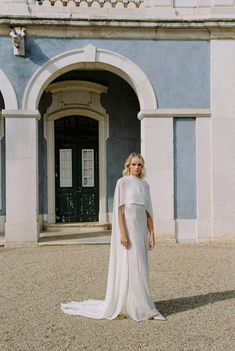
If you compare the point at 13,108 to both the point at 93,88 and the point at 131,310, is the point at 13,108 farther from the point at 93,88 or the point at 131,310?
the point at 131,310

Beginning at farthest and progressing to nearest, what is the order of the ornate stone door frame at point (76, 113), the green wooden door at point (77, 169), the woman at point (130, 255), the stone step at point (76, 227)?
the green wooden door at point (77, 169) → the ornate stone door frame at point (76, 113) → the stone step at point (76, 227) → the woman at point (130, 255)

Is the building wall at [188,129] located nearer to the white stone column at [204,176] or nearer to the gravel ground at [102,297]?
the white stone column at [204,176]

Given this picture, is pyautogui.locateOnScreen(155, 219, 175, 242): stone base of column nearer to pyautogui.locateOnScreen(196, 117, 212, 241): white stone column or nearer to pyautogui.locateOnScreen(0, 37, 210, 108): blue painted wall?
pyautogui.locateOnScreen(196, 117, 212, 241): white stone column

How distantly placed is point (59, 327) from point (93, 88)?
8956mm

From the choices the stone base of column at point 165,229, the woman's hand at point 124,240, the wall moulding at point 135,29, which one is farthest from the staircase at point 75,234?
the woman's hand at point 124,240

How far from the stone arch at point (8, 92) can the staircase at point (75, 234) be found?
2.92 m

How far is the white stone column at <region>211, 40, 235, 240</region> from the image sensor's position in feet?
33.9

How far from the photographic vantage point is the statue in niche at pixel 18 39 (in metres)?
9.91

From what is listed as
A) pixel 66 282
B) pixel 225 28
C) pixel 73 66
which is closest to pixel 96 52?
pixel 73 66

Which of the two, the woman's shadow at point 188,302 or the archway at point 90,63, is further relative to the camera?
the archway at point 90,63

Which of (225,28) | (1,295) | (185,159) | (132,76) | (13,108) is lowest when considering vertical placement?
(1,295)

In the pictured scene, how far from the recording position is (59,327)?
457 centimetres

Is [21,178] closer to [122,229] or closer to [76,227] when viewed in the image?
[76,227]

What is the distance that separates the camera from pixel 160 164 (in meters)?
10.3
